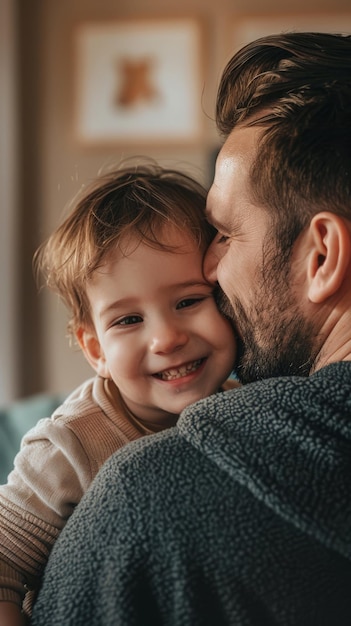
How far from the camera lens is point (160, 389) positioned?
128 cm

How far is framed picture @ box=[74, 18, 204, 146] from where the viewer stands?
13.4 ft

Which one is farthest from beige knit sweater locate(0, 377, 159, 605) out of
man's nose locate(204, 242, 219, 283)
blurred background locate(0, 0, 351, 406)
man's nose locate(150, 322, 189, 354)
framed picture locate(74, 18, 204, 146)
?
framed picture locate(74, 18, 204, 146)

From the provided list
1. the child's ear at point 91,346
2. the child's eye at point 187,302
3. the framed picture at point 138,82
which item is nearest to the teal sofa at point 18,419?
the child's ear at point 91,346

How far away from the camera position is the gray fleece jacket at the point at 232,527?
2.72ft

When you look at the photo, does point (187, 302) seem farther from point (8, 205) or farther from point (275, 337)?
point (8, 205)

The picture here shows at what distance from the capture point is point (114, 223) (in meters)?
1.32

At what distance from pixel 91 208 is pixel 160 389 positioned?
32 cm

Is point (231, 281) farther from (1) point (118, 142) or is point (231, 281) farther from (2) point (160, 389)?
(1) point (118, 142)

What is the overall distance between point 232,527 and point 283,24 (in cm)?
359

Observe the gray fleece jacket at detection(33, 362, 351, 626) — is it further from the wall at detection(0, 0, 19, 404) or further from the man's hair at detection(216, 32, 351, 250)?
the wall at detection(0, 0, 19, 404)

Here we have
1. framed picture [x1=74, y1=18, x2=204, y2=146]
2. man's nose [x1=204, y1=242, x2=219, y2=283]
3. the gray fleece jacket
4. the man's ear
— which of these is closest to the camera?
the gray fleece jacket

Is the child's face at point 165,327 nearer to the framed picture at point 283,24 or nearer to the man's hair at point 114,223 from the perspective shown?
the man's hair at point 114,223

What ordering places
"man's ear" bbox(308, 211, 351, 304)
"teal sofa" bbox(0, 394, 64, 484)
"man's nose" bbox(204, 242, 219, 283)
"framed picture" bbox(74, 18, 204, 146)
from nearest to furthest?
"man's ear" bbox(308, 211, 351, 304), "man's nose" bbox(204, 242, 219, 283), "teal sofa" bbox(0, 394, 64, 484), "framed picture" bbox(74, 18, 204, 146)

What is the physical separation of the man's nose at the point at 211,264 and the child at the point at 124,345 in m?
0.01
